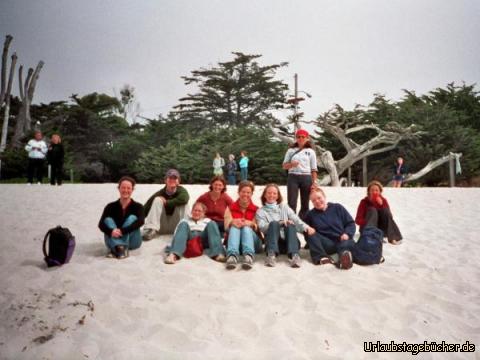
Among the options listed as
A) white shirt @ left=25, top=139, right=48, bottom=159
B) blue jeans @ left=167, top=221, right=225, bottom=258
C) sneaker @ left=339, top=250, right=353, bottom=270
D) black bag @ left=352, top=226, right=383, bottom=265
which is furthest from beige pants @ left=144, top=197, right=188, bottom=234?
white shirt @ left=25, top=139, right=48, bottom=159

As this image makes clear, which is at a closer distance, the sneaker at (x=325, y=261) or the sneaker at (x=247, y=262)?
the sneaker at (x=247, y=262)

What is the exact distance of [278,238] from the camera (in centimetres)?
397

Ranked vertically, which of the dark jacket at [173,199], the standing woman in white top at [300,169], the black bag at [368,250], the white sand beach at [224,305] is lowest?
the white sand beach at [224,305]

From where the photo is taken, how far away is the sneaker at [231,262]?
142 inches

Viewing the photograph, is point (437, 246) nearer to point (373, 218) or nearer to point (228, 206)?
point (373, 218)

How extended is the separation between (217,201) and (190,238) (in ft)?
1.99

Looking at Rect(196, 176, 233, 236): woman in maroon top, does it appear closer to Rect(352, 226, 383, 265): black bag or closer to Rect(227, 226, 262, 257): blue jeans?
Rect(227, 226, 262, 257): blue jeans

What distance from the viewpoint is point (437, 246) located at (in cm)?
461

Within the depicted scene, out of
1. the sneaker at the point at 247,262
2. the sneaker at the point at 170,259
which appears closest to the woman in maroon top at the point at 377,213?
the sneaker at the point at 247,262

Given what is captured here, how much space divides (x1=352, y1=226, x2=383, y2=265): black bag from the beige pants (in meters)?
2.00

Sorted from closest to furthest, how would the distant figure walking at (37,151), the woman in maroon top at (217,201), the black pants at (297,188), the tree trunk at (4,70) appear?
1. the tree trunk at (4,70)
2. the woman in maroon top at (217,201)
3. the black pants at (297,188)
4. the distant figure walking at (37,151)

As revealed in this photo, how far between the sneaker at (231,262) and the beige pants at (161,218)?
3.60 feet

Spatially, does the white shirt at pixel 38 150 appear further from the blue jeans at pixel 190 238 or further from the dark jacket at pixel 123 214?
the blue jeans at pixel 190 238

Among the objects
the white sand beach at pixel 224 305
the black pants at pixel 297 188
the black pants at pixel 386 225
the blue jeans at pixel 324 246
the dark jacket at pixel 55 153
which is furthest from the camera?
the dark jacket at pixel 55 153
